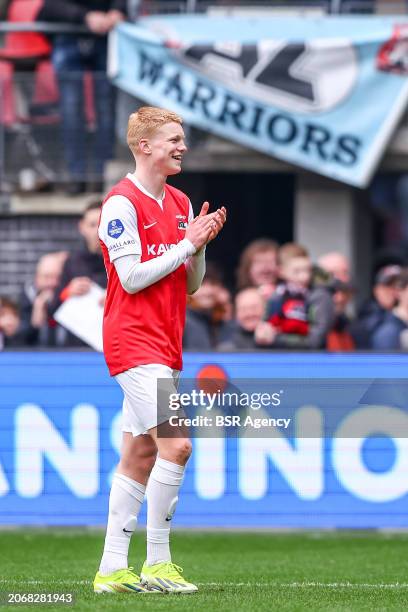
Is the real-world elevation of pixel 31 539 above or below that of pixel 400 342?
below

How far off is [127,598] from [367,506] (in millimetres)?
4474

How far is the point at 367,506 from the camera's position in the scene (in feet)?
39.2

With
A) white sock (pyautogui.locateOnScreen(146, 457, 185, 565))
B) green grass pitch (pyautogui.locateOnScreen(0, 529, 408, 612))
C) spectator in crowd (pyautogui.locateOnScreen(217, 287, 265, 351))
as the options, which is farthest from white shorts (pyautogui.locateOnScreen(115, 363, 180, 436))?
spectator in crowd (pyautogui.locateOnScreen(217, 287, 265, 351))

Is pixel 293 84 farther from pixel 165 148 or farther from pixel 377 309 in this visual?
pixel 165 148

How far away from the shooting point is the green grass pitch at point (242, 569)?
7680 mm

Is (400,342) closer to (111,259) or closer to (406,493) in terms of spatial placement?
(406,493)

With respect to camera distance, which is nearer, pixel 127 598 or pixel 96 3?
pixel 127 598

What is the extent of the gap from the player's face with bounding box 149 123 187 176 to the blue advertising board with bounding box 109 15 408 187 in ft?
28.9

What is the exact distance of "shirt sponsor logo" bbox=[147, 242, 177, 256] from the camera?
789 centimetres

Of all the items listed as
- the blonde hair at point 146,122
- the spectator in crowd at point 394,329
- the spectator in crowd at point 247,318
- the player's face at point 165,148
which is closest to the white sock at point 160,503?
the player's face at point 165,148

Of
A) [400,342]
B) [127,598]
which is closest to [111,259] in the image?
[127,598]

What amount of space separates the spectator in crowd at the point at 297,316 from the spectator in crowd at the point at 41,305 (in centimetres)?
162

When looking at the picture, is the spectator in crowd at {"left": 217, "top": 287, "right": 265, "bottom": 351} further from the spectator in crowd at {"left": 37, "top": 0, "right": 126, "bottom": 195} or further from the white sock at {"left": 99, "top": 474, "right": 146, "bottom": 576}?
the white sock at {"left": 99, "top": 474, "right": 146, "bottom": 576}

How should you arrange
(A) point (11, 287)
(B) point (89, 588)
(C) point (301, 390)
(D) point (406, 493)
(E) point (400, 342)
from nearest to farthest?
1. (B) point (89, 588)
2. (C) point (301, 390)
3. (D) point (406, 493)
4. (E) point (400, 342)
5. (A) point (11, 287)
